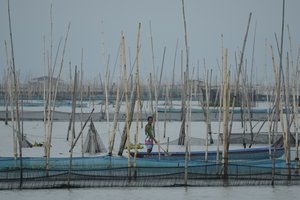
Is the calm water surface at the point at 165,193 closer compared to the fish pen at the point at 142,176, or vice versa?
the calm water surface at the point at 165,193

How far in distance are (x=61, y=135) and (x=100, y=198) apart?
798cm

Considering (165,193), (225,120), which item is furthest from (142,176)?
(225,120)

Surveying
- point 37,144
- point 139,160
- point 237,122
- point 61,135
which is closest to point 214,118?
point 237,122

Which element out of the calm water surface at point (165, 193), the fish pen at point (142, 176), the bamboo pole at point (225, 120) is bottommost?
the calm water surface at point (165, 193)

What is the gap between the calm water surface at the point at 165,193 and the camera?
18.0 ft

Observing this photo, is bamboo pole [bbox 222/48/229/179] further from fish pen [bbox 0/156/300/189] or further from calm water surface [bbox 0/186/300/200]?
calm water surface [bbox 0/186/300/200]

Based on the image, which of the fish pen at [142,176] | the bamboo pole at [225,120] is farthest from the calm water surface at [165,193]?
the bamboo pole at [225,120]

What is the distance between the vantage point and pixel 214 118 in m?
19.3

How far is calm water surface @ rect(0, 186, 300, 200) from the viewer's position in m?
5.48

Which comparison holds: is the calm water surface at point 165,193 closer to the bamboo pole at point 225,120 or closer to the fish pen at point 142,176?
the fish pen at point 142,176

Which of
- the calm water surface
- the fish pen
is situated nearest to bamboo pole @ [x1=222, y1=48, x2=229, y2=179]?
the fish pen

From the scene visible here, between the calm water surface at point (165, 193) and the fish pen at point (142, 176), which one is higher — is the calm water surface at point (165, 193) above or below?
below

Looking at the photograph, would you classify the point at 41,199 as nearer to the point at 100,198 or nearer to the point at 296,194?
the point at 100,198

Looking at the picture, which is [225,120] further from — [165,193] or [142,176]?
[142,176]
